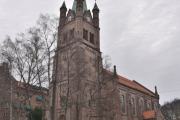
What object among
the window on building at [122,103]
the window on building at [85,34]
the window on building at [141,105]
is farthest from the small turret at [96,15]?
the window on building at [141,105]

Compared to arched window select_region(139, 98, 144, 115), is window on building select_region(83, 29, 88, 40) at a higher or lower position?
higher

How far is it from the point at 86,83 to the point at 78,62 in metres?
9.13

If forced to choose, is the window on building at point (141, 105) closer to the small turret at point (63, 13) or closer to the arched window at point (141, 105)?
the arched window at point (141, 105)

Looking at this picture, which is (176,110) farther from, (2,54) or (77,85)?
(2,54)

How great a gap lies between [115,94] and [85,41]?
12.5m

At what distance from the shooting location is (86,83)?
4369 centimetres

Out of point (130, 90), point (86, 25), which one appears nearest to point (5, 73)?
point (86, 25)

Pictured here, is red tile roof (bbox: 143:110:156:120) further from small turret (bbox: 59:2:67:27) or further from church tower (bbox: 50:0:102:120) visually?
small turret (bbox: 59:2:67:27)

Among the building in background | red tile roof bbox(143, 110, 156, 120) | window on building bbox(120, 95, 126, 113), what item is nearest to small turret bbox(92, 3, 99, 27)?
window on building bbox(120, 95, 126, 113)

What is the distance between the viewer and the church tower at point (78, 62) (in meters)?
37.5

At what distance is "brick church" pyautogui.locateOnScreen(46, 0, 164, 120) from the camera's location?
38.5 meters

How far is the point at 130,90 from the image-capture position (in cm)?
5578

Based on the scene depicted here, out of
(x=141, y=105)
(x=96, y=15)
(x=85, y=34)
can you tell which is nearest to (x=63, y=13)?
(x=85, y=34)

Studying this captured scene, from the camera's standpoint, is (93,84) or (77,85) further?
(93,84)
